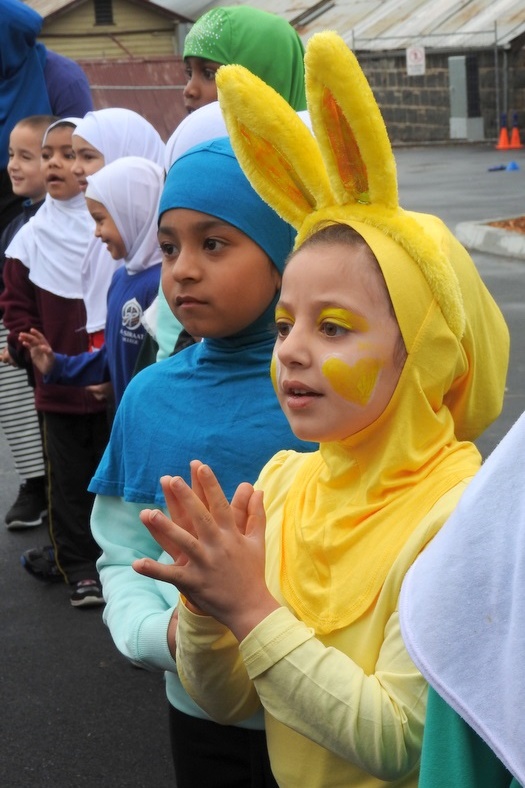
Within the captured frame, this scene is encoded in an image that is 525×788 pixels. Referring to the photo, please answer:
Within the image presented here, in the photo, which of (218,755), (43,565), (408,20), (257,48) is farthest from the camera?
(408,20)

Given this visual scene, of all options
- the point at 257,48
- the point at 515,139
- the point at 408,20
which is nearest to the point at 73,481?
the point at 257,48

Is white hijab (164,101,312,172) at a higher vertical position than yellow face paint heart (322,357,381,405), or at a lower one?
lower

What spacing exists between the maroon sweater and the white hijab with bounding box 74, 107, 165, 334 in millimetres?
190

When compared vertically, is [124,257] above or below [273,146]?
below

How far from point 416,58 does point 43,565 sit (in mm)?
26730

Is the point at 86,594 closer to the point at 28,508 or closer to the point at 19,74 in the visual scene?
the point at 28,508

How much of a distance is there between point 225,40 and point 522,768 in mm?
3432

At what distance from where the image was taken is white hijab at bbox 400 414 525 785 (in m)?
1.19

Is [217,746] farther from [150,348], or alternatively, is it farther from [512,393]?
[512,393]

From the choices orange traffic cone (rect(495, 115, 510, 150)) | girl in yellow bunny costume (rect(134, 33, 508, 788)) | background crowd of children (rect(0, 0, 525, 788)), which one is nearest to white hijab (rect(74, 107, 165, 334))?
background crowd of children (rect(0, 0, 525, 788))

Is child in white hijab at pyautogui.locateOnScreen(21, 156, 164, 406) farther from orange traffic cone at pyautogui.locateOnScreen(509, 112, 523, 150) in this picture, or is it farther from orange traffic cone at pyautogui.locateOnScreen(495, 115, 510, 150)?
orange traffic cone at pyautogui.locateOnScreen(509, 112, 523, 150)

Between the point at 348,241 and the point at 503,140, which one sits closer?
the point at 348,241

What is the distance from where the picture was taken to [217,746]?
2.40 m

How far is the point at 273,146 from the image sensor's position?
213cm
